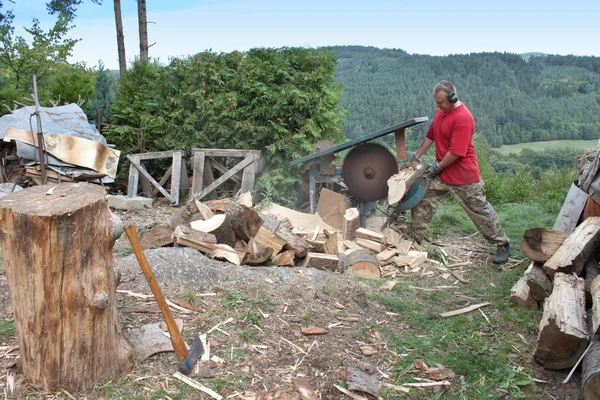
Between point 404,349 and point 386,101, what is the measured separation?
15.0m

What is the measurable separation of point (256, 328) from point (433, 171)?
355 centimetres

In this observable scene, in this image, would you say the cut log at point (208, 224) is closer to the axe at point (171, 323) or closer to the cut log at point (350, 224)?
the cut log at point (350, 224)

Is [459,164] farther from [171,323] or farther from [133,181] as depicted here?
[133,181]

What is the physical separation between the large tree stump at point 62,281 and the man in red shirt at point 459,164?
4.41 m

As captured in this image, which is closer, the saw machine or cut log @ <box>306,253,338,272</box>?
cut log @ <box>306,253,338,272</box>

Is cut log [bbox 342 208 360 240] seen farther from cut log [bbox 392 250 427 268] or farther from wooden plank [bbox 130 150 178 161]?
wooden plank [bbox 130 150 178 161]

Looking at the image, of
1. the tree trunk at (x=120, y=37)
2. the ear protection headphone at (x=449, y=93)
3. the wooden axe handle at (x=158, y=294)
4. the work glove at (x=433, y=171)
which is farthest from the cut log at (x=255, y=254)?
the tree trunk at (x=120, y=37)

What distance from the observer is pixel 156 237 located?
5.88 metres

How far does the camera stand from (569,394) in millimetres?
3615

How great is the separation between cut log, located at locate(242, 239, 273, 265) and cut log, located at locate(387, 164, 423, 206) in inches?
76.3

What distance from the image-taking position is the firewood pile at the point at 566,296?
369 centimetres

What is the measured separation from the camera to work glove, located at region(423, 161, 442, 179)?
261 inches

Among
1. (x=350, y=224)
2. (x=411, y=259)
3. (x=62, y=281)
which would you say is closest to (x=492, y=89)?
(x=350, y=224)

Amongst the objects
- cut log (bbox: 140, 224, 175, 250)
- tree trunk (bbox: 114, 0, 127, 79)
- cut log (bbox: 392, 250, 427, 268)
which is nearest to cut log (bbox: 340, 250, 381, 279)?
cut log (bbox: 392, 250, 427, 268)
